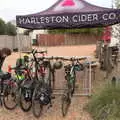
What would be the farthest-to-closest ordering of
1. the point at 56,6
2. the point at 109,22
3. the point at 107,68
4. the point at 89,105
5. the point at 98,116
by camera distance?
the point at 107,68 < the point at 56,6 < the point at 109,22 < the point at 89,105 < the point at 98,116

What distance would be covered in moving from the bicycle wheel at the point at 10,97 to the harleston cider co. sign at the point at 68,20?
2.56 metres

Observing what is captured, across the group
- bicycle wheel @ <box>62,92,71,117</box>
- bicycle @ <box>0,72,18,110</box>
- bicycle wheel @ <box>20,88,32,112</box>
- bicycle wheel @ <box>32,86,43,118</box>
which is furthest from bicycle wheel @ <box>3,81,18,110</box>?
bicycle wheel @ <box>62,92,71,117</box>

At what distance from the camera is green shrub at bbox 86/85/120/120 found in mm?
Result: 7422

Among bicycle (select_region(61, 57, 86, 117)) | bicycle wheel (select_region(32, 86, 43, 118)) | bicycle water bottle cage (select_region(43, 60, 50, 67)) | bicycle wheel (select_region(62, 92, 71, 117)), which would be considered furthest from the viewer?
bicycle water bottle cage (select_region(43, 60, 50, 67))

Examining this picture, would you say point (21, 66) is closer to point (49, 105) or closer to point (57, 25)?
point (49, 105)

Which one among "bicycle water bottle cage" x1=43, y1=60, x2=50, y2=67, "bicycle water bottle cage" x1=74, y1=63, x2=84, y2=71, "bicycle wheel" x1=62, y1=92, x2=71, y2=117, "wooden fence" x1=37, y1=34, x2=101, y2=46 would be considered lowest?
"bicycle wheel" x1=62, y1=92, x2=71, y2=117

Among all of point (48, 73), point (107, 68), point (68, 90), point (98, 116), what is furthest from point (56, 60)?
point (107, 68)

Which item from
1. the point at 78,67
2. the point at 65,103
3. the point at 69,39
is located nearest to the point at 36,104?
the point at 65,103

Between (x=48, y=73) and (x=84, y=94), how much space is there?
1449 millimetres

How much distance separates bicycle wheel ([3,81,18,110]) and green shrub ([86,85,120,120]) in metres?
1.66

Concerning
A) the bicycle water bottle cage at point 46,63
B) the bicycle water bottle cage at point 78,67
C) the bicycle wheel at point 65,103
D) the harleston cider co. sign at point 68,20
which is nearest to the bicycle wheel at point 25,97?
the bicycle wheel at point 65,103

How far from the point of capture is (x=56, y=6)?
1100 cm

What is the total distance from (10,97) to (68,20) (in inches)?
116

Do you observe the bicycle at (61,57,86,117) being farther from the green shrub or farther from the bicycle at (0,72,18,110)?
the bicycle at (0,72,18,110)
